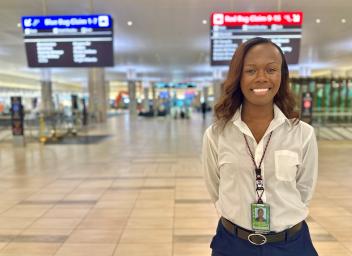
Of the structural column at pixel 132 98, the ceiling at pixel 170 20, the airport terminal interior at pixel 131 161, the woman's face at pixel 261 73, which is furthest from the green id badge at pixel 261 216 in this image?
the structural column at pixel 132 98

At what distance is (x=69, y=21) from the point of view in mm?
6945

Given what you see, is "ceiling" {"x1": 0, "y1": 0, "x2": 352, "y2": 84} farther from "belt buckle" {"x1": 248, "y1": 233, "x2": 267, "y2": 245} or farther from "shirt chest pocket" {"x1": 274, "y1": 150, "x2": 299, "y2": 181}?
"belt buckle" {"x1": 248, "y1": 233, "x2": 267, "y2": 245}

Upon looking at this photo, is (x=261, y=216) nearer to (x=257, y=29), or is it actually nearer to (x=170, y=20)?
(x=257, y=29)

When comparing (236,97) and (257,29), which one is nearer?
(236,97)

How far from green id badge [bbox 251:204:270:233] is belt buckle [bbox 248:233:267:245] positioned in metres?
0.03

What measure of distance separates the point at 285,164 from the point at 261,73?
15.0 inches

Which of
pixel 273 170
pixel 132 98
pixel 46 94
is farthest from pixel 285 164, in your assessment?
pixel 132 98

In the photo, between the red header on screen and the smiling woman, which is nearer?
the smiling woman

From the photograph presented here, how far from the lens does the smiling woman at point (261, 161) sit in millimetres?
1304

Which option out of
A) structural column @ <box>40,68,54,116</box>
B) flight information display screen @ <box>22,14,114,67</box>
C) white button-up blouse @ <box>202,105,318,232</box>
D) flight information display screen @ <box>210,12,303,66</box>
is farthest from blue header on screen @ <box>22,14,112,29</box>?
structural column @ <box>40,68,54,116</box>

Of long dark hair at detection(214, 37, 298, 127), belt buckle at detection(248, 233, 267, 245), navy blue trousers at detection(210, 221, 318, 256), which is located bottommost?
navy blue trousers at detection(210, 221, 318, 256)

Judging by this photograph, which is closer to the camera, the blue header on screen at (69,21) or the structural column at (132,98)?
the blue header on screen at (69,21)

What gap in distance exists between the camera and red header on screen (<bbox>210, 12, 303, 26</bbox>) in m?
6.77

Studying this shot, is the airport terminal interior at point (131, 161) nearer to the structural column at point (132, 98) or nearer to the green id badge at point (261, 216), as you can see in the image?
the green id badge at point (261, 216)
